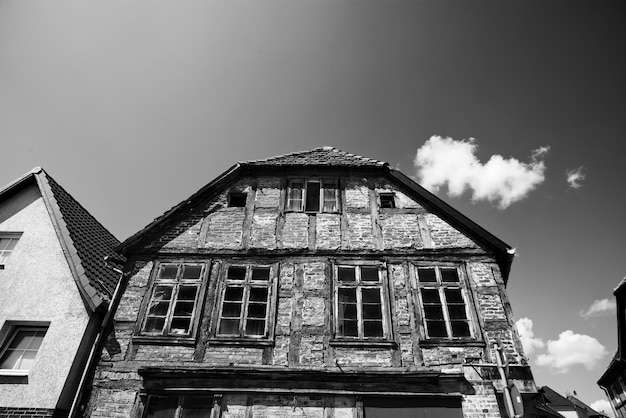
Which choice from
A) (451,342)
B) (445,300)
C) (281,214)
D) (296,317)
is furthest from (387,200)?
(296,317)

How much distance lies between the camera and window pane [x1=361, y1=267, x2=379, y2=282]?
8.53 metres

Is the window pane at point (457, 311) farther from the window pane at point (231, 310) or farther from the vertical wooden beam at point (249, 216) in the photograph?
the vertical wooden beam at point (249, 216)

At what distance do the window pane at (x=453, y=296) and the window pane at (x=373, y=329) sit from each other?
1.74 meters

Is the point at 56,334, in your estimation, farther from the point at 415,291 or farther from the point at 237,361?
the point at 415,291

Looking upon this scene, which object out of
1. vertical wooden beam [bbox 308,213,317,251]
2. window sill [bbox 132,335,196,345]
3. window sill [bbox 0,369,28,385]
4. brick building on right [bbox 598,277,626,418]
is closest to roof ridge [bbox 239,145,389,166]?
vertical wooden beam [bbox 308,213,317,251]

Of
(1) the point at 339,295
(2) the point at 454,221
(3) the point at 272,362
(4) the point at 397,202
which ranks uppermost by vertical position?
(4) the point at 397,202

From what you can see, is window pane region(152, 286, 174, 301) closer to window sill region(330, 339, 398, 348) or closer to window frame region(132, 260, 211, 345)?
window frame region(132, 260, 211, 345)

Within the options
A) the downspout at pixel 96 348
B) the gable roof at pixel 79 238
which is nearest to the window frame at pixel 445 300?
the downspout at pixel 96 348

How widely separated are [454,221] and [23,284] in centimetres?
1072

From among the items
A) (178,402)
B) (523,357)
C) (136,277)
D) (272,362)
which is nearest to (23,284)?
(136,277)

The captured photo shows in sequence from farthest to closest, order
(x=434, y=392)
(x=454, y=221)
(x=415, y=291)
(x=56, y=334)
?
1. (x=454, y=221)
2. (x=415, y=291)
3. (x=56, y=334)
4. (x=434, y=392)

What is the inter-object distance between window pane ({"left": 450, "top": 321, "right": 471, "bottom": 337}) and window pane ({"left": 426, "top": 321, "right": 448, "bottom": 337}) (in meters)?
0.20

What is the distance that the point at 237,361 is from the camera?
24.3 ft

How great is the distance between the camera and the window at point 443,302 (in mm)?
7742
